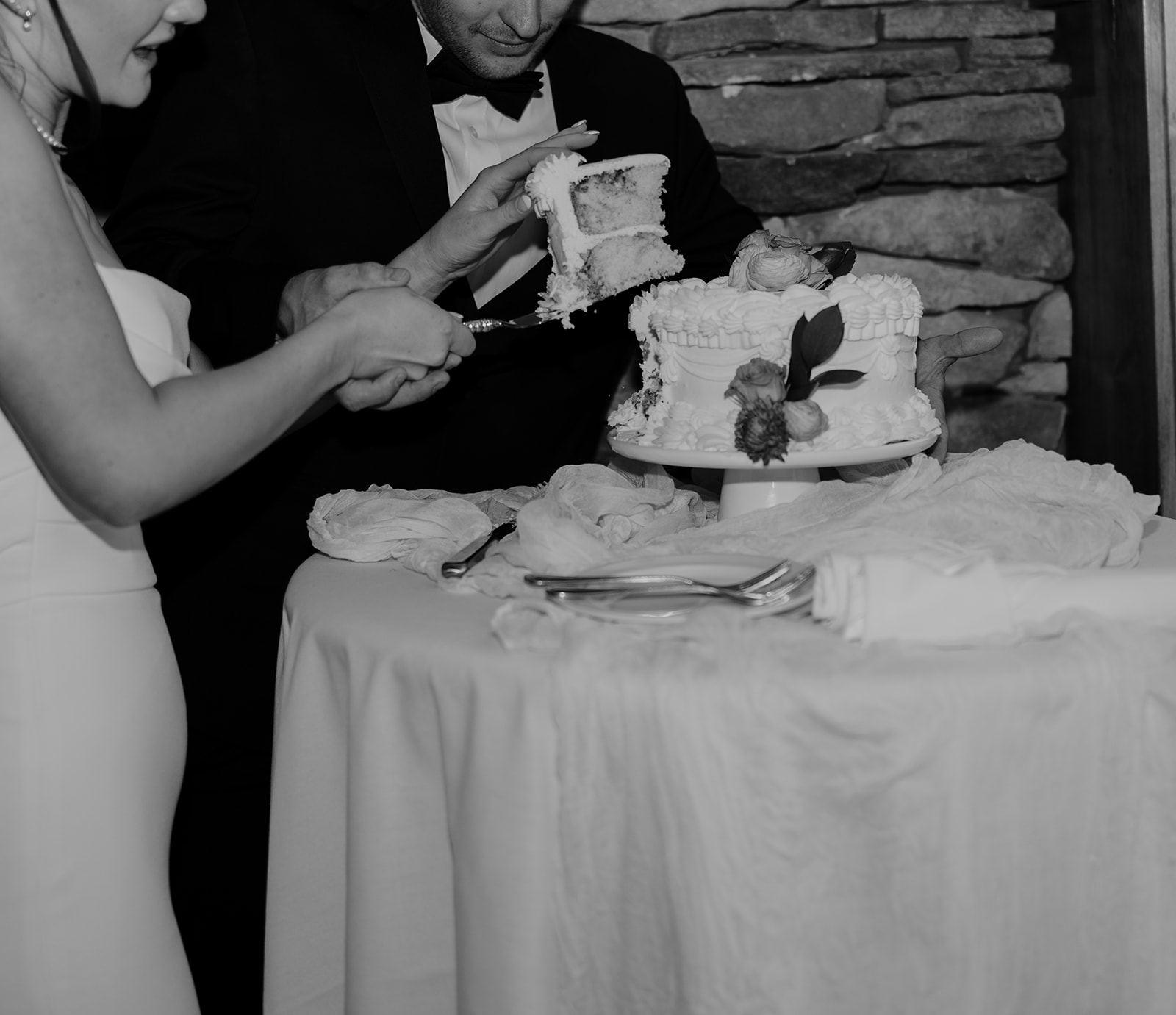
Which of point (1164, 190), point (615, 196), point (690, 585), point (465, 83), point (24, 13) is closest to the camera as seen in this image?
point (690, 585)

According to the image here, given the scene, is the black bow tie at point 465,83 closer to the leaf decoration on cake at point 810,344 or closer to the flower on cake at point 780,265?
the flower on cake at point 780,265

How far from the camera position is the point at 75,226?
1307 mm

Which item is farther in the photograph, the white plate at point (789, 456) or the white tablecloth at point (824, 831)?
the white plate at point (789, 456)

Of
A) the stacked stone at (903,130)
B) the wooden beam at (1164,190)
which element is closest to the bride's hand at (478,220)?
the stacked stone at (903,130)

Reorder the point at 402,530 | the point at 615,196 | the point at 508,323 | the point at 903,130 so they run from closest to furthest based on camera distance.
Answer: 1. the point at 402,530
2. the point at 615,196
3. the point at 508,323
4. the point at 903,130

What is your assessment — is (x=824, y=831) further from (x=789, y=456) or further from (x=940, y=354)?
(x=940, y=354)

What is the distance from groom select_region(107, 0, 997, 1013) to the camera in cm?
231

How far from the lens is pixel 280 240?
2.41 metres

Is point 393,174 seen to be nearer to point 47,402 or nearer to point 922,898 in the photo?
point 47,402

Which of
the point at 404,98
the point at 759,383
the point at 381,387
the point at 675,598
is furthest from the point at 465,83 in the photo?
the point at 675,598

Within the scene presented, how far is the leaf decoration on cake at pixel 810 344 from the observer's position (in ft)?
5.29

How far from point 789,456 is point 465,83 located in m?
1.21

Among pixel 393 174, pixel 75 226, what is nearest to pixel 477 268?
pixel 393 174

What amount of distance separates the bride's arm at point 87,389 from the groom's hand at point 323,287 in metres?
0.49
